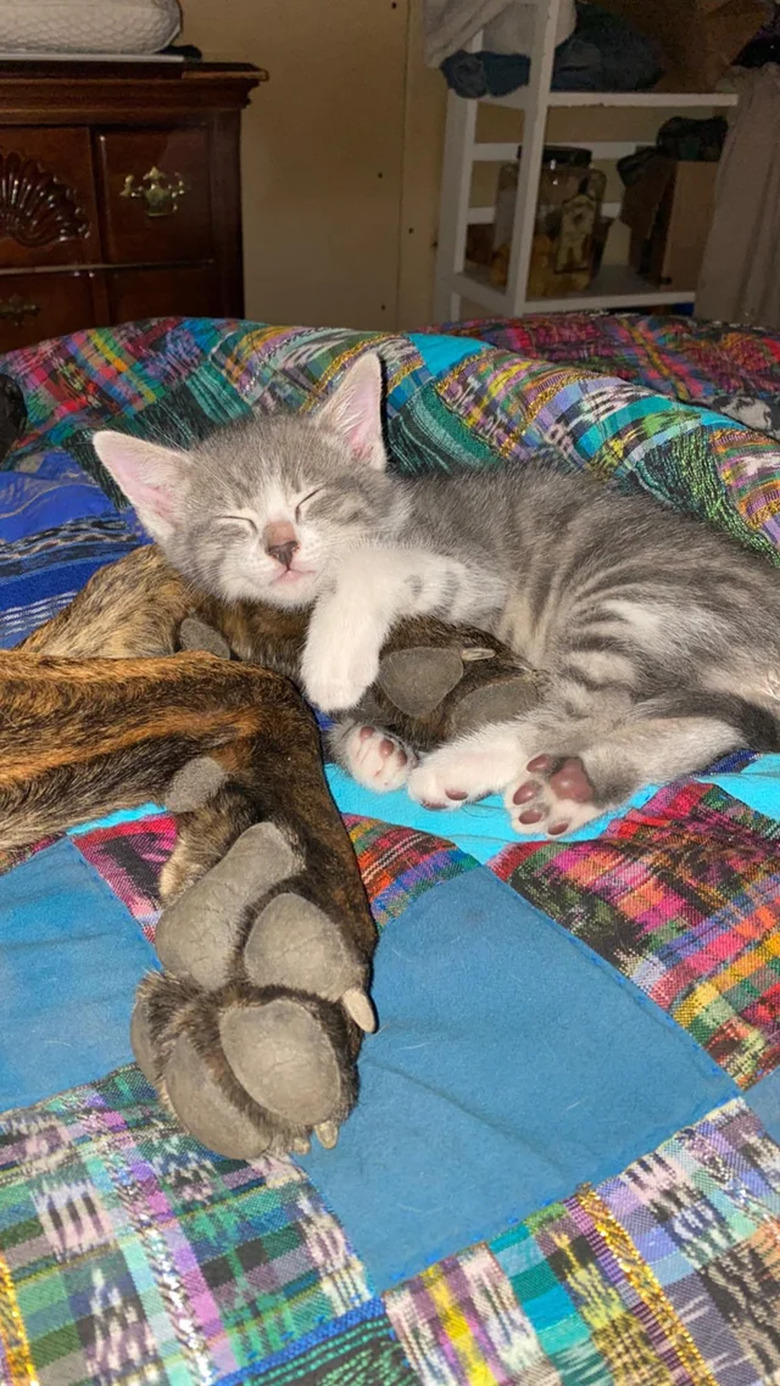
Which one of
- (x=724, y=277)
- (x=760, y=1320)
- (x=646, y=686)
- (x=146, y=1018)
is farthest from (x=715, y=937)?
(x=724, y=277)

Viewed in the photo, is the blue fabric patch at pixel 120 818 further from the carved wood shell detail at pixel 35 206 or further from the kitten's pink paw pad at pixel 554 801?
the carved wood shell detail at pixel 35 206

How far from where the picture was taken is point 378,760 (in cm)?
137

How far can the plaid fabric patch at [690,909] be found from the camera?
0.99 meters

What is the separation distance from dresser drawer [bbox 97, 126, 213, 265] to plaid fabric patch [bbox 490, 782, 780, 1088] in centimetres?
301

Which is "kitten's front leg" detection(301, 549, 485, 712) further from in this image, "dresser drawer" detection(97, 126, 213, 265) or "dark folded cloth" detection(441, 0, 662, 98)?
"dark folded cloth" detection(441, 0, 662, 98)

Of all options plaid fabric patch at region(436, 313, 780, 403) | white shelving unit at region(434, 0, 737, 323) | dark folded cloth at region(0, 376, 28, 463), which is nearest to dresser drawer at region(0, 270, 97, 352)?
dark folded cloth at region(0, 376, 28, 463)

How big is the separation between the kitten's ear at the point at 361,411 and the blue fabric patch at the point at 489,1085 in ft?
3.24

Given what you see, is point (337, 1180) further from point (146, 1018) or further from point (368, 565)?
point (368, 565)

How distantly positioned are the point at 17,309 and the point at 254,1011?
10.5 ft

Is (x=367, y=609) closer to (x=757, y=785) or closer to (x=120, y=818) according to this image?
(x=120, y=818)

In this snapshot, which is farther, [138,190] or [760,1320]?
[138,190]

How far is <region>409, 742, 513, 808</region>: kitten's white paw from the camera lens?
1323 millimetres

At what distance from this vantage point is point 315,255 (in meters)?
4.70

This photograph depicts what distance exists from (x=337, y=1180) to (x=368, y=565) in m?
0.93
